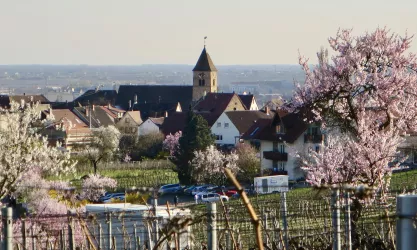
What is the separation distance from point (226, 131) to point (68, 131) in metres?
8.76

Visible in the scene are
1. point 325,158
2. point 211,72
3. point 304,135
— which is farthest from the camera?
point 211,72

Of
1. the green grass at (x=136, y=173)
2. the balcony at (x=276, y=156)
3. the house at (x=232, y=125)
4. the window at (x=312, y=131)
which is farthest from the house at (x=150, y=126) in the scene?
the window at (x=312, y=131)

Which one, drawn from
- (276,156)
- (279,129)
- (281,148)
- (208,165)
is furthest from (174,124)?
(276,156)

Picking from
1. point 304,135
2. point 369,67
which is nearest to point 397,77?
point 369,67

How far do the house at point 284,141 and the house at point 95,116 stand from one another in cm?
2393

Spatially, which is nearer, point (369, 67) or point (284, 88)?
point (369, 67)

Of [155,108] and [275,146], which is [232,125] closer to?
[275,146]

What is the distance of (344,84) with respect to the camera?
10.8m

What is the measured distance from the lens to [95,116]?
205ft

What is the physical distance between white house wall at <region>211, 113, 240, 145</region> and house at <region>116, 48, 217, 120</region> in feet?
82.4

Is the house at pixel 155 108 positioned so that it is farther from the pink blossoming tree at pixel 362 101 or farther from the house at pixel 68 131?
the pink blossoming tree at pixel 362 101

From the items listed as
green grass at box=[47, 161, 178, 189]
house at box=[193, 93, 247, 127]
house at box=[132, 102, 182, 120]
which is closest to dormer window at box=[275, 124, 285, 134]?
green grass at box=[47, 161, 178, 189]

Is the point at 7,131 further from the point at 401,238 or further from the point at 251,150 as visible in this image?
the point at 251,150

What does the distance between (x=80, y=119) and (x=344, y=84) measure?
161 ft
